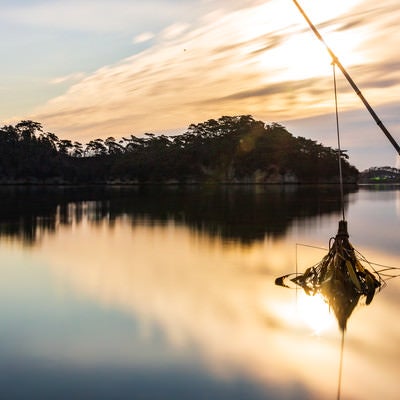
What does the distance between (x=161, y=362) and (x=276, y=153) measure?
175m

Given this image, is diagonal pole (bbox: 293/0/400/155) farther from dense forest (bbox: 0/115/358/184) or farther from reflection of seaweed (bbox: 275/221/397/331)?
dense forest (bbox: 0/115/358/184)

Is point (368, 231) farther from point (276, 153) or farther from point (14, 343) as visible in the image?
point (276, 153)

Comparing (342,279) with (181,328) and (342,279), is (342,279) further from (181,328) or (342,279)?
(181,328)

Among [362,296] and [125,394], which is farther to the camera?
[362,296]

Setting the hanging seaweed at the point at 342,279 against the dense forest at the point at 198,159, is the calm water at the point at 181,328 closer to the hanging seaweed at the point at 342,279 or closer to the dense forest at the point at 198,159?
the hanging seaweed at the point at 342,279

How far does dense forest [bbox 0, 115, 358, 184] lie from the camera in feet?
556

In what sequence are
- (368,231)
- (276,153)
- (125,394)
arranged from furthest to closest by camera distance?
(276,153) < (368,231) < (125,394)

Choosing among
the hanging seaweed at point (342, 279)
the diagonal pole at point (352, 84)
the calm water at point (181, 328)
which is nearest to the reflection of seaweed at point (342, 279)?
the hanging seaweed at point (342, 279)

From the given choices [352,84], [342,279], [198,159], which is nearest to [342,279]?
[342,279]

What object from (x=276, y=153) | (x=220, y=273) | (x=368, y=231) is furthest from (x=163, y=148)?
(x=220, y=273)

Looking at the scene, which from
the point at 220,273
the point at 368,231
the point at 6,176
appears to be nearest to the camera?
the point at 220,273

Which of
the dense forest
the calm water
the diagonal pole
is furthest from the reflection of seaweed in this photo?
the dense forest

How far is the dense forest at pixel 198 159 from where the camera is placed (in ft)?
556

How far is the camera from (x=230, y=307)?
14.1 metres
